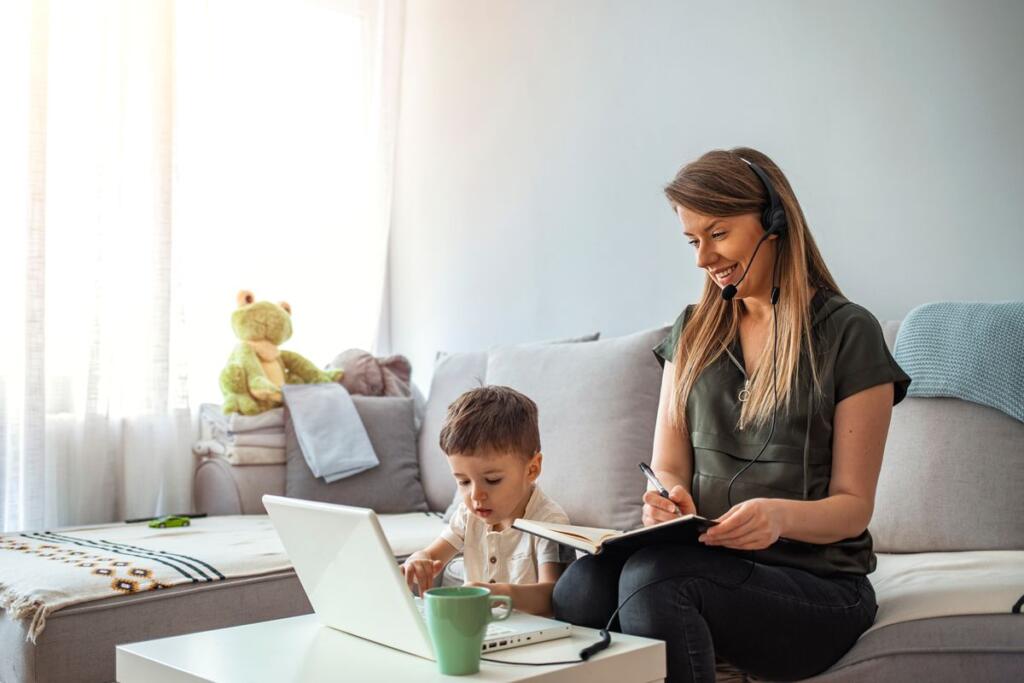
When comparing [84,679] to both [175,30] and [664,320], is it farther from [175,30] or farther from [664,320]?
[175,30]

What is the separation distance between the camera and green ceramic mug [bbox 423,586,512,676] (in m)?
1.04

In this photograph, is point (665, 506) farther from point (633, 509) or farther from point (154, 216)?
point (154, 216)

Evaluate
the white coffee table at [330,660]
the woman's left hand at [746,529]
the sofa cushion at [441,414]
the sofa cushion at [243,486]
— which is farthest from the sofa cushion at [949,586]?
the sofa cushion at [243,486]

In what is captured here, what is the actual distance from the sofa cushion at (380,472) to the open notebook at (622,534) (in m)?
1.60

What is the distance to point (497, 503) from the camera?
1.53 m

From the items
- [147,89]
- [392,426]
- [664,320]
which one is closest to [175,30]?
[147,89]

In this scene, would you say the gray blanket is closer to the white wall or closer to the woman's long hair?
the white wall

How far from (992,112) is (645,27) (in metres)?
1.05

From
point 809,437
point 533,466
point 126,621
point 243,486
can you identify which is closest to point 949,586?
point 809,437

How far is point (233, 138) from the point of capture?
11.3 ft

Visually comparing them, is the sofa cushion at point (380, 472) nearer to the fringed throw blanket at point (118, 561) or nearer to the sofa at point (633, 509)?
the sofa at point (633, 509)

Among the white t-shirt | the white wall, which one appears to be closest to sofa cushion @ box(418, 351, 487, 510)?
the white wall

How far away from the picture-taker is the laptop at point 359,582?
43.7 inches

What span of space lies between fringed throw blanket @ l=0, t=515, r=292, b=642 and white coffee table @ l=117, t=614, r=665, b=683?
607mm
